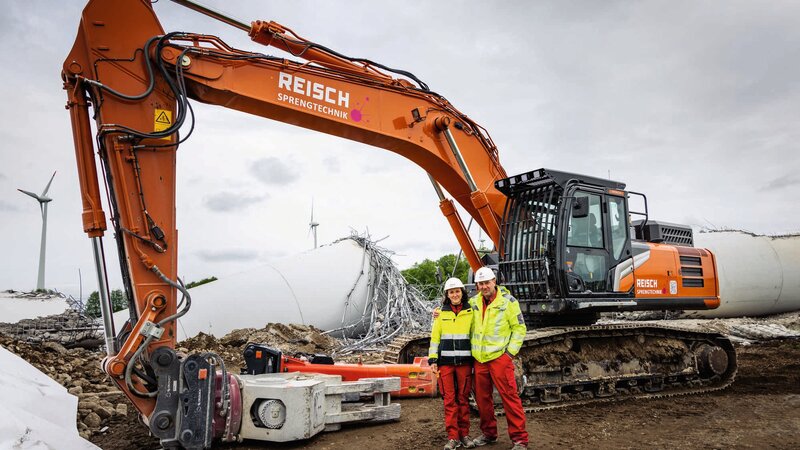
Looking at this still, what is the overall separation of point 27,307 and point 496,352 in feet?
33.4

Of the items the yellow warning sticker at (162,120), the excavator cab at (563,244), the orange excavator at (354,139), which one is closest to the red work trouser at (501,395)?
the orange excavator at (354,139)

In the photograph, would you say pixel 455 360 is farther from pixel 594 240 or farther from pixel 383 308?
pixel 383 308

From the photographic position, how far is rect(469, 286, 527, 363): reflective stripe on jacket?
5488mm

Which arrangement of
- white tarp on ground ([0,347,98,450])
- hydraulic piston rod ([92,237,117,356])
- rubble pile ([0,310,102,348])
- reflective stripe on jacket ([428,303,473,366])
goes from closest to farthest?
white tarp on ground ([0,347,98,450]) → hydraulic piston rod ([92,237,117,356]) → reflective stripe on jacket ([428,303,473,366]) → rubble pile ([0,310,102,348])

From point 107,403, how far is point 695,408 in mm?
7411

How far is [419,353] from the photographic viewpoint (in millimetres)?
→ 9211

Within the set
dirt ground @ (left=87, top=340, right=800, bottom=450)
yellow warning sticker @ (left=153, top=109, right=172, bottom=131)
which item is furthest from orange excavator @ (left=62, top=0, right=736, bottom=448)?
dirt ground @ (left=87, top=340, right=800, bottom=450)

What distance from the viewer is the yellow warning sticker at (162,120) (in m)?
5.57

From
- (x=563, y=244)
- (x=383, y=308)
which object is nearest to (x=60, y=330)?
(x=383, y=308)

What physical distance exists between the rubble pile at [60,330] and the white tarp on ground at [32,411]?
17.9ft

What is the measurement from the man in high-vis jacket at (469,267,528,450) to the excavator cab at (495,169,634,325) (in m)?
1.78

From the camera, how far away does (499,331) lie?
550 cm

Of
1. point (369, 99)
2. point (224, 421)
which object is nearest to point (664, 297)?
point (369, 99)

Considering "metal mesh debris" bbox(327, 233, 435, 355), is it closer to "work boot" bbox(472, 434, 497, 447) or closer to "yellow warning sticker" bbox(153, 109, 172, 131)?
"work boot" bbox(472, 434, 497, 447)
